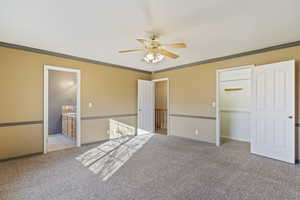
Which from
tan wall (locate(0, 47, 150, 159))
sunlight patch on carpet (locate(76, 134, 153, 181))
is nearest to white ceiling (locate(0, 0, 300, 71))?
tan wall (locate(0, 47, 150, 159))

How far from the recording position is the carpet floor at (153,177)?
80.1 inches

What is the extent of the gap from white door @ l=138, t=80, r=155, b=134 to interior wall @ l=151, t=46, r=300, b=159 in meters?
0.84

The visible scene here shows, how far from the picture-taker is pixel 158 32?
2652 mm

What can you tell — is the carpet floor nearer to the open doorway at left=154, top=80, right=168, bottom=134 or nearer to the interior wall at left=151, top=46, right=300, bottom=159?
the interior wall at left=151, top=46, right=300, bottom=159

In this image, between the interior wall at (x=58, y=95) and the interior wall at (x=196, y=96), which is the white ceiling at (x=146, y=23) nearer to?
the interior wall at (x=196, y=96)

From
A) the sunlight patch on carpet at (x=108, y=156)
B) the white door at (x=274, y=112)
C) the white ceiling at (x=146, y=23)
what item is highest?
the white ceiling at (x=146, y=23)

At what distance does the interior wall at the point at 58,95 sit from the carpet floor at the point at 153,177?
2.53m

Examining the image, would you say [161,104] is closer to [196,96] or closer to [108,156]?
[196,96]

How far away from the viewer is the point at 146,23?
7.79 feet

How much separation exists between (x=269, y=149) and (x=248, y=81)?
7.43ft

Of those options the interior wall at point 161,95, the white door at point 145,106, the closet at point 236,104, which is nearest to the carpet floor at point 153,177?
the closet at point 236,104

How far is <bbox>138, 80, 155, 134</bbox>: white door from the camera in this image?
18.2ft

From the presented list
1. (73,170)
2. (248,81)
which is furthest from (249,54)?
(73,170)

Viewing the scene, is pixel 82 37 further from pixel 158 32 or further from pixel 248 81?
pixel 248 81
